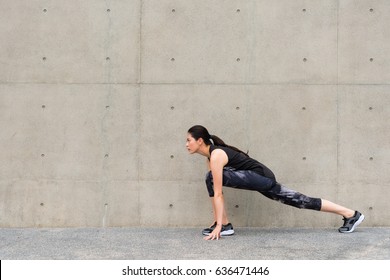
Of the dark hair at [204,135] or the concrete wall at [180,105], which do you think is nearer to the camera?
the dark hair at [204,135]

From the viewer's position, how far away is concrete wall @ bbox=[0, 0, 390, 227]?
4.99 m

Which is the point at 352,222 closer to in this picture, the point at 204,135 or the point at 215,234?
the point at 215,234

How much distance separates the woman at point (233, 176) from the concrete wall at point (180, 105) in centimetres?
43

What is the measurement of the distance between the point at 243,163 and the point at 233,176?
16cm

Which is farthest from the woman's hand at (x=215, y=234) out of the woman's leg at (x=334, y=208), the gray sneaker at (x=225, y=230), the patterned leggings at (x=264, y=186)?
the woman's leg at (x=334, y=208)

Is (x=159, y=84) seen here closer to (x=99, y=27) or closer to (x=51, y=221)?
(x=99, y=27)

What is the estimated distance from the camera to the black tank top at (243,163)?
4484mm

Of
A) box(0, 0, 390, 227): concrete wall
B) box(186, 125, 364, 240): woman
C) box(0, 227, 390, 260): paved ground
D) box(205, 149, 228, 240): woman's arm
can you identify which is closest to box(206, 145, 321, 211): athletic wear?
box(186, 125, 364, 240): woman

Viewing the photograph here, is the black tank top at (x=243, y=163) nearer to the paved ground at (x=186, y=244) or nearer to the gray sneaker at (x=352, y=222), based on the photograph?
the paved ground at (x=186, y=244)

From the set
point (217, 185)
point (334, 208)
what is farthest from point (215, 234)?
point (334, 208)

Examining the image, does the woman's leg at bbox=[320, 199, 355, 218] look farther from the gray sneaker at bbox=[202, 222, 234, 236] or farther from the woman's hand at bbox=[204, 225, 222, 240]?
the woman's hand at bbox=[204, 225, 222, 240]

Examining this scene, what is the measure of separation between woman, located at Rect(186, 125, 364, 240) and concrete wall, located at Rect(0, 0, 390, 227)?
17.1 inches

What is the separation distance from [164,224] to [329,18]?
2.75 meters

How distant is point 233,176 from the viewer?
14.8 feet
